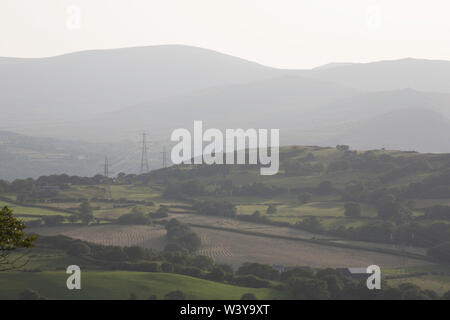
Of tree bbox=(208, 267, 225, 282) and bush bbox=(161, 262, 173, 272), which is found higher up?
bush bbox=(161, 262, 173, 272)

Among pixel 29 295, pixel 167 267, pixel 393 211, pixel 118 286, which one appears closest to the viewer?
pixel 29 295

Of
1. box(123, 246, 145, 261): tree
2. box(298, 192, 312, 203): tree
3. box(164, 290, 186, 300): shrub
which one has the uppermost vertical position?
box(298, 192, 312, 203): tree

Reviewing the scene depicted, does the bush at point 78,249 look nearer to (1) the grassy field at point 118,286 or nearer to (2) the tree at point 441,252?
(1) the grassy field at point 118,286

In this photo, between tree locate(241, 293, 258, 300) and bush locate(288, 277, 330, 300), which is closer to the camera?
tree locate(241, 293, 258, 300)

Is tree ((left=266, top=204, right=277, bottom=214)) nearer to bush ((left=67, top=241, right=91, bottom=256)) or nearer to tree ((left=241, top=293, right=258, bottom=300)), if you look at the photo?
bush ((left=67, top=241, right=91, bottom=256))

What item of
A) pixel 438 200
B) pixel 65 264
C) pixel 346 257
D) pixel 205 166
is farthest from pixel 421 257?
pixel 205 166

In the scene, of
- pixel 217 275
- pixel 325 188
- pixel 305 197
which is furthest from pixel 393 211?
pixel 217 275

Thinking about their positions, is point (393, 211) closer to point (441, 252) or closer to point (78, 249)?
point (441, 252)

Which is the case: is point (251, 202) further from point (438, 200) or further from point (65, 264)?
point (65, 264)

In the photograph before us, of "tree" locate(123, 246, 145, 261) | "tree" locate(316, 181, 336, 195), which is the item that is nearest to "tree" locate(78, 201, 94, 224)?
"tree" locate(123, 246, 145, 261)
